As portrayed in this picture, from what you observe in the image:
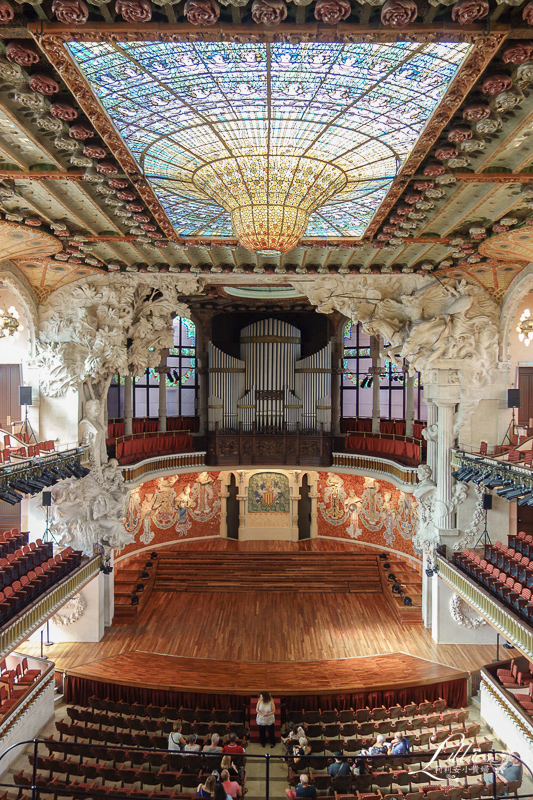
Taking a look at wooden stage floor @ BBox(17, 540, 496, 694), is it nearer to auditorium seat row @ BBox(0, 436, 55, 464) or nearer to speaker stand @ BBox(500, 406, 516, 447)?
auditorium seat row @ BBox(0, 436, 55, 464)

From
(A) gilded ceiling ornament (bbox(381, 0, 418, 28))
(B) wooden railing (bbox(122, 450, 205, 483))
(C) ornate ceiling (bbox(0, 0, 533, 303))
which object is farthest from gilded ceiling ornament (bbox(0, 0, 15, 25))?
(B) wooden railing (bbox(122, 450, 205, 483))

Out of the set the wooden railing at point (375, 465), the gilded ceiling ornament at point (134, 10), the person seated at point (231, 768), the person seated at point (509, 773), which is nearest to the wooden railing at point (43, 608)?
the person seated at point (231, 768)

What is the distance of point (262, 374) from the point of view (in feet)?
67.6

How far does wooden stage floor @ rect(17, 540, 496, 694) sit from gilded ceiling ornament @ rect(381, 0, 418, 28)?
1224cm

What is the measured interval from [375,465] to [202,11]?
52.4ft

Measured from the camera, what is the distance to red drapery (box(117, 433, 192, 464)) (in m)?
17.3

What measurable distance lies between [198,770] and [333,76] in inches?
446

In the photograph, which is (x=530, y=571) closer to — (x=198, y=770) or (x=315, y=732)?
(x=315, y=732)

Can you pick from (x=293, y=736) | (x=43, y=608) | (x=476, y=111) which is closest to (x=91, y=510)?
(x=43, y=608)

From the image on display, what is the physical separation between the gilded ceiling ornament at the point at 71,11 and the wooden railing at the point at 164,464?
42.6 ft

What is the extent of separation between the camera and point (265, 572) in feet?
61.7

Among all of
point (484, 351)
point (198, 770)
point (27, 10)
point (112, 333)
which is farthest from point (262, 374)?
point (27, 10)

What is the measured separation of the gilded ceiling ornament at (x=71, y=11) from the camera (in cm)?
448

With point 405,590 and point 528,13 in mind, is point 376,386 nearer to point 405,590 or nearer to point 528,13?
point 405,590
